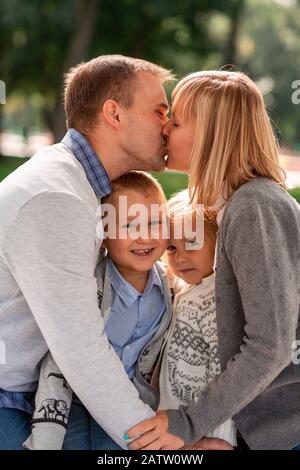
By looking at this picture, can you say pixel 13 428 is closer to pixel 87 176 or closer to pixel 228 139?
pixel 87 176

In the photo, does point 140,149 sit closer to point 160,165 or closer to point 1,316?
point 160,165

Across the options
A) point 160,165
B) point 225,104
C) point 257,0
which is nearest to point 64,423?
point 160,165

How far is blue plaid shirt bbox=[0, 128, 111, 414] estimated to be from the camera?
7.99ft

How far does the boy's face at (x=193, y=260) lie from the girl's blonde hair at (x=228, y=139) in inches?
10.9

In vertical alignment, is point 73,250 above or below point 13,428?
above

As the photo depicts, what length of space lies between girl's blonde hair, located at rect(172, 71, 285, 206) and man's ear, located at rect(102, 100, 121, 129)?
12.9 inches

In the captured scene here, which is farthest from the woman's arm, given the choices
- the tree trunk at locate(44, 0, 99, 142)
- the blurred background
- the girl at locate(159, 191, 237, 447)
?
the tree trunk at locate(44, 0, 99, 142)

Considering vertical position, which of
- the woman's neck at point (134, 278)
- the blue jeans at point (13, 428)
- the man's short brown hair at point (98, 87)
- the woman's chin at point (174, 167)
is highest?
the man's short brown hair at point (98, 87)

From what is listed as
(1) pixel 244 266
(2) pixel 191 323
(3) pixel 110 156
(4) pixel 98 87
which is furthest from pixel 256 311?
(4) pixel 98 87

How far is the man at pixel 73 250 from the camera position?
217 centimetres

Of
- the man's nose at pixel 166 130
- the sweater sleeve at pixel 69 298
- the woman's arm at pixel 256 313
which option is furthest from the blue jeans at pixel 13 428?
the man's nose at pixel 166 130

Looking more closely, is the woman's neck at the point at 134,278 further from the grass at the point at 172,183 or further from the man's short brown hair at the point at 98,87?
the grass at the point at 172,183

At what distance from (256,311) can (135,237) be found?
2.01 feet

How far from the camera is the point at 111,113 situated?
103 inches
